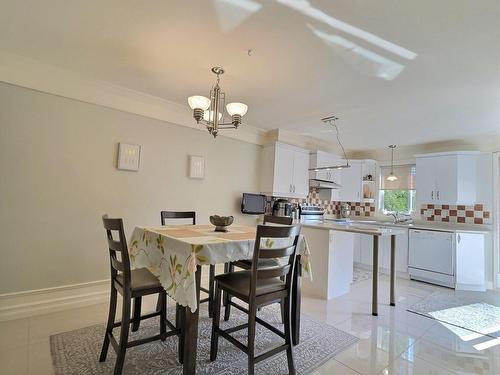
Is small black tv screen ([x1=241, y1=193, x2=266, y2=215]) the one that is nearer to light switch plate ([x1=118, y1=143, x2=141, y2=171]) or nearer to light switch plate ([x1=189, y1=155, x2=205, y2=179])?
light switch plate ([x1=189, y1=155, x2=205, y2=179])

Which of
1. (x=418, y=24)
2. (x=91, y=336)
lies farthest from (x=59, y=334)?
(x=418, y=24)

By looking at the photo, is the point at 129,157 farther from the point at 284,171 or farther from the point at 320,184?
the point at 320,184

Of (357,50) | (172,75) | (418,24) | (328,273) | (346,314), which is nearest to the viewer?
(418,24)

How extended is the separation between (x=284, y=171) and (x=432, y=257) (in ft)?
8.66

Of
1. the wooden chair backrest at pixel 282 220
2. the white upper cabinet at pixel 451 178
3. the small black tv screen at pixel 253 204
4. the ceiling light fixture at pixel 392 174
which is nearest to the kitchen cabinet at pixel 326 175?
the ceiling light fixture at pixel 392 174

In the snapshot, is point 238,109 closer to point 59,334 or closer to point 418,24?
point 418,24

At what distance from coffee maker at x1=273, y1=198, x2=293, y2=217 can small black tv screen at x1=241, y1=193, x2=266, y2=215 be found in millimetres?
208

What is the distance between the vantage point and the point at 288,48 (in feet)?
6.66

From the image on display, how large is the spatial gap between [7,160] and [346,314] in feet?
12.1

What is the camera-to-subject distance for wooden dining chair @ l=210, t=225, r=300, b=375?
5.24 ft

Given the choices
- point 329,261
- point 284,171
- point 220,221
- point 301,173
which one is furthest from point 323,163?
point 220,221

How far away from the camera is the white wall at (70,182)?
242cm

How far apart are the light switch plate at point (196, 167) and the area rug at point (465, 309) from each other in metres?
3.07

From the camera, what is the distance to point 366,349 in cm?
211
